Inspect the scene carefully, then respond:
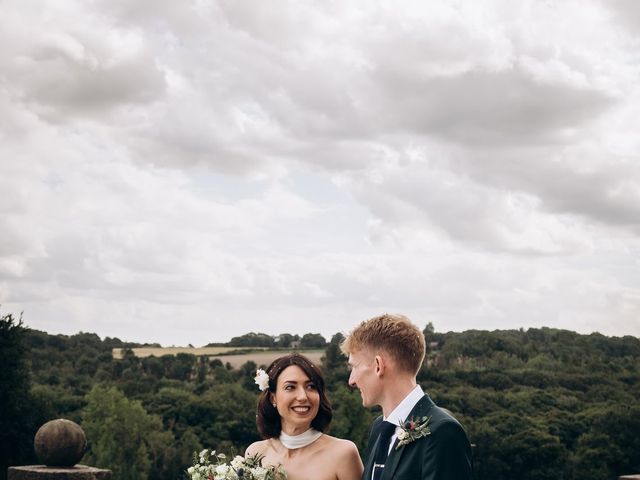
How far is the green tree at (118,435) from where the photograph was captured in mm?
51188

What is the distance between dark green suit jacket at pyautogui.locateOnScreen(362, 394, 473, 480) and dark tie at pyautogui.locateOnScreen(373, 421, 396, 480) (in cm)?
12

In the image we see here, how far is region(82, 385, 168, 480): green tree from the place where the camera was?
51188 millimetres

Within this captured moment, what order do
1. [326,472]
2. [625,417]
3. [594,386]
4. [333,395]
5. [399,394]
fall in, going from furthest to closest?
[594,386] → [333,395] → [625,417] → [326,472] → [399,394]

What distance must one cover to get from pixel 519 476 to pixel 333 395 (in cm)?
1468

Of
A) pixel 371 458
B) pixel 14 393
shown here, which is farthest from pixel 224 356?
pixel 371 458

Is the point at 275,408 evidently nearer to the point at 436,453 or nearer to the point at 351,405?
the point at 436,453

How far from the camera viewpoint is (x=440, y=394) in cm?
6394

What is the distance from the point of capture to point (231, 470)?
4730 mm

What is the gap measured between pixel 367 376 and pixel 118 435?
52080mm

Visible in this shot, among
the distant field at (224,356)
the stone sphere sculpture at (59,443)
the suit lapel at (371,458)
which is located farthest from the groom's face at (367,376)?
the distant field at (224,356)

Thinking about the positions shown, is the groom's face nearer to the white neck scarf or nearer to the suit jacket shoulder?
the suit jacket shoulder

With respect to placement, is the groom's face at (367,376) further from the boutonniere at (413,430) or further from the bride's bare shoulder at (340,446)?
the bride's bare shoulder at (340,446)

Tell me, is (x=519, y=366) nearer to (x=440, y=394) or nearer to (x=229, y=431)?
(x=440, y=394)

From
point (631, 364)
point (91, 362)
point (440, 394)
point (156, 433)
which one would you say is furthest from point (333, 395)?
point (631, 364)
